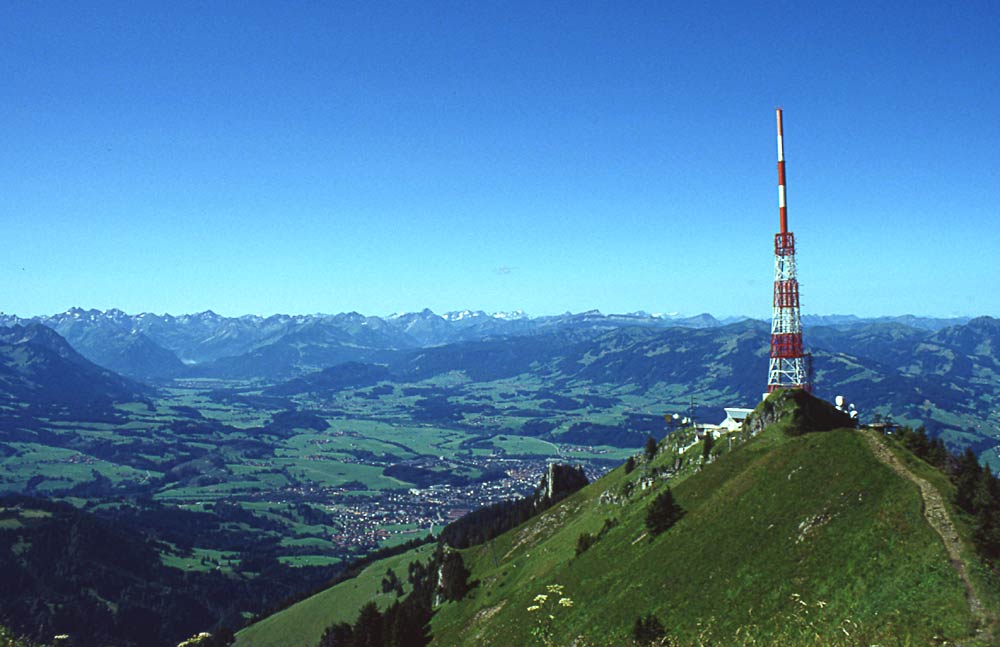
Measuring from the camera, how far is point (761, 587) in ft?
174

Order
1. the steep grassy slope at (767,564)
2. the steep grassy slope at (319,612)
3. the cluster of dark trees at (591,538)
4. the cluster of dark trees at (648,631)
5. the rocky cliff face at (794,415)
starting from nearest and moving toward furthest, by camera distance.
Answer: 1. the steep grassy slope at (767,564)
2. the cluster of dark trees at (648,631)
3. the rocky cliff face at (794,415)
4. the cluster of dark trees at (591,538)
5. the steep grassy slope at (319,612)

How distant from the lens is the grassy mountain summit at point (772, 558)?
40812mm

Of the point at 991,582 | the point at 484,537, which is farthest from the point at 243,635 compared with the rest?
the point at 991,582

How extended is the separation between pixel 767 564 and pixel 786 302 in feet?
198

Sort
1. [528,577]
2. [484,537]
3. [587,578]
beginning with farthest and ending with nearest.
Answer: [484,537] < [528,577] < [587,578]

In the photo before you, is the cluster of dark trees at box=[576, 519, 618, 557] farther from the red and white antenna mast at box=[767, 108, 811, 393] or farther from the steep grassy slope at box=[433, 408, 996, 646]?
the red and white antenna mast at box=[767, 108, 811, 393]

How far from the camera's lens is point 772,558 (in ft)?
185

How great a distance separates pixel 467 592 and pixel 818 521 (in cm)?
6935

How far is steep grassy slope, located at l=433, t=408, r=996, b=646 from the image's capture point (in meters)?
42.9

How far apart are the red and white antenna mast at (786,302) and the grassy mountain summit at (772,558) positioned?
17.8 metres

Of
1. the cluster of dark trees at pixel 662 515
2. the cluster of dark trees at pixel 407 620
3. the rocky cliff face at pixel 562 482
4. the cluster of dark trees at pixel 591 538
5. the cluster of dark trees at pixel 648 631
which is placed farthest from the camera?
the rocky cliff face at pixel 562 482

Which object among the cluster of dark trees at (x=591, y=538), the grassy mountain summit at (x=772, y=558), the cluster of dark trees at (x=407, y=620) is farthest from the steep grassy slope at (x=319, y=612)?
the cluster of dark trees at (x=591, y=538)

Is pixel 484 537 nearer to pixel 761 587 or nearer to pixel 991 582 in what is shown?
pixel 761 587

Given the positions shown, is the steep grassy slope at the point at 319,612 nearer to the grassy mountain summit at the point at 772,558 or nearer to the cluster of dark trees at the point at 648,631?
the grassy mountain summit at the point at 772,558
